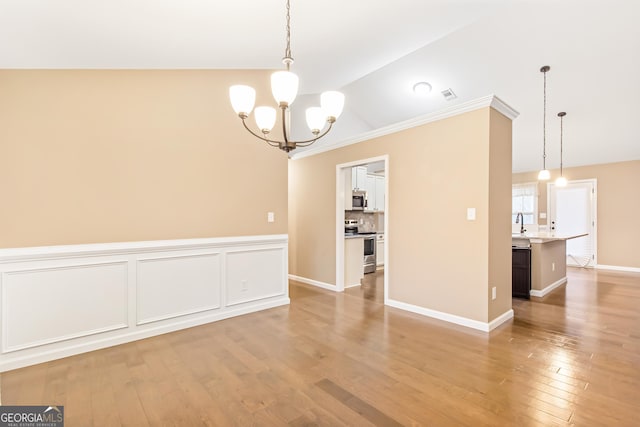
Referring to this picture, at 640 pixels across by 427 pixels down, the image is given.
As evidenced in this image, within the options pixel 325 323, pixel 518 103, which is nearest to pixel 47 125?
pixel 325 323

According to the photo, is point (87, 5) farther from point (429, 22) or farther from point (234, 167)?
point (429, 22)

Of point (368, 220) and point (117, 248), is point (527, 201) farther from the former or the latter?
point (117, 248)

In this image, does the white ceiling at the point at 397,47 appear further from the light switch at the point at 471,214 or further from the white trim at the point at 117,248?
the light switch at the point at 471,214

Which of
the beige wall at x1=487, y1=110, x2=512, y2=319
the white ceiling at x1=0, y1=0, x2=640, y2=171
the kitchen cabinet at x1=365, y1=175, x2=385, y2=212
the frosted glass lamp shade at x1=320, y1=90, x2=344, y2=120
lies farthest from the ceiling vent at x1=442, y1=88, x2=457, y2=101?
the frosted glass lamp shade at x1=320, y1=90, x2=344, y2=120

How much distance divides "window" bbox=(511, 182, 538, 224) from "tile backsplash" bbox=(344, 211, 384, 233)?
155 inches

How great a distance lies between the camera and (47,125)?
8.84 feet

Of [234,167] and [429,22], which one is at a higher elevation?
[429,22]

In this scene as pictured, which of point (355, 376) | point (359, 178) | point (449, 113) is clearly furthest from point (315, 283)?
point (449, 113)

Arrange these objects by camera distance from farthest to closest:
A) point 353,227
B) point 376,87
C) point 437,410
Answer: point 353,227 < point 376,87 < point 437,410

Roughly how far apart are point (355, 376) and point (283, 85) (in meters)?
2.17

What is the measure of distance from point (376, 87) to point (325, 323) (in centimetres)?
455

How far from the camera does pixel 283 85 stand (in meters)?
1.90

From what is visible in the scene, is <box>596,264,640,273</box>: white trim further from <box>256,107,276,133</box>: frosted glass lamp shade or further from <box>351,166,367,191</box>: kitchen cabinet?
<box>256,107,276,133</box>: frosted glass lamp shade

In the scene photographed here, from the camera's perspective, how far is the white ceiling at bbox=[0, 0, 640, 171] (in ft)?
7.74
